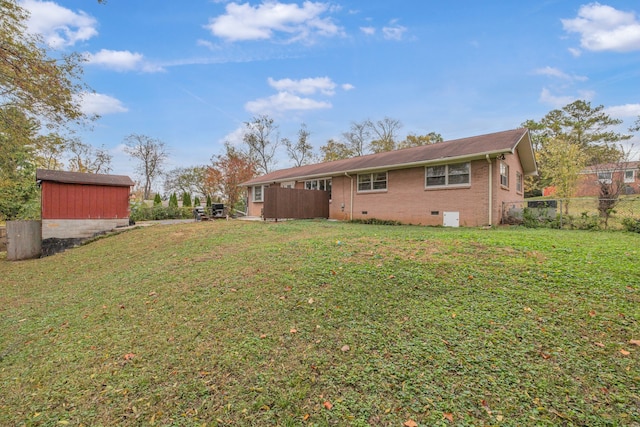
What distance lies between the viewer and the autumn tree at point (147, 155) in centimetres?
3366

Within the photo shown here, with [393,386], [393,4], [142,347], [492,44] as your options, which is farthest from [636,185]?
[142,347]

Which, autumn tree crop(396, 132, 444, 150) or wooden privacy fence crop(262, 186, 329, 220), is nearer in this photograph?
wooden privacy fence crop(262, 186, 329, 220)

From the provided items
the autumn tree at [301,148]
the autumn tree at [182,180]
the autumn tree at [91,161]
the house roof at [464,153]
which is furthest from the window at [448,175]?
the autumn tree at [182,180]

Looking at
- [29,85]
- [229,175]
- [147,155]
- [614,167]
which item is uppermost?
[147,155]

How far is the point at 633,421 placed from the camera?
189cm

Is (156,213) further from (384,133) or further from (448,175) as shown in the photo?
(384,133)

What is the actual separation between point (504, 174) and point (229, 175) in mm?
21885

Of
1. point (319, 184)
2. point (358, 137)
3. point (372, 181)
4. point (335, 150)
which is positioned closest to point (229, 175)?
point (319, 184)

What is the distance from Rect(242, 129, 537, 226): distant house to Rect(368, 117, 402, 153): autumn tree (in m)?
18.5

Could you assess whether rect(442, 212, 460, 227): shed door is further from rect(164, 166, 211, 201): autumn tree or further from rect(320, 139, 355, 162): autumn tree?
rect(164, 166, 211, 201): autumn tree

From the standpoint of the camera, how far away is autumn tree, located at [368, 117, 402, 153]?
107 ft

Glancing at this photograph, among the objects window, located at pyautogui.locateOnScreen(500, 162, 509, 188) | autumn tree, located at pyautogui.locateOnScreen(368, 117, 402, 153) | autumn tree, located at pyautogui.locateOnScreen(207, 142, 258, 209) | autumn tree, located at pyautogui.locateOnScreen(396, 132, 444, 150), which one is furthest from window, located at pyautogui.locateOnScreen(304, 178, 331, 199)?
autumn tree, located at pyautogui.locateOnScreen(396, 132, 444, 150)

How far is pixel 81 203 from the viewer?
13266mm

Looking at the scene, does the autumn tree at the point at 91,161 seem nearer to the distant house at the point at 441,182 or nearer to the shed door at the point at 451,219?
the distant house at the point at 441,182
